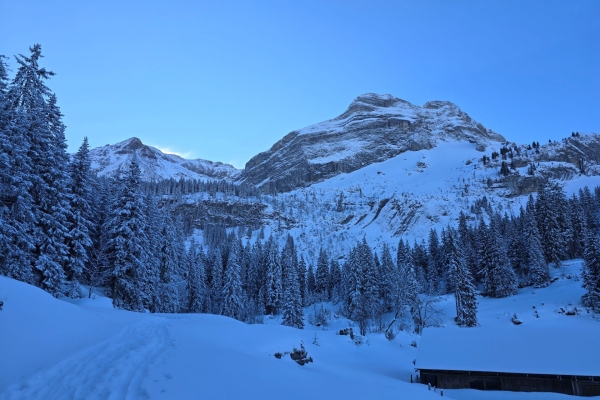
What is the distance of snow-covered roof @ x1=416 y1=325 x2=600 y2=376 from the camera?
23422 millimetres

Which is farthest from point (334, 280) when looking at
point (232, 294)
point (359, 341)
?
point (359, 341)

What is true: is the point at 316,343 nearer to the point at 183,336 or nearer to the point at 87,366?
the point at 183,336

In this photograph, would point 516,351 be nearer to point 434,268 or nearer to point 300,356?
point 300,356

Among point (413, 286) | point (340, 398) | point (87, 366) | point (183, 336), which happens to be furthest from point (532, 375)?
point (413, 286)

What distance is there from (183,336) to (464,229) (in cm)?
8310

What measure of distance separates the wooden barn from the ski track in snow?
21.6m

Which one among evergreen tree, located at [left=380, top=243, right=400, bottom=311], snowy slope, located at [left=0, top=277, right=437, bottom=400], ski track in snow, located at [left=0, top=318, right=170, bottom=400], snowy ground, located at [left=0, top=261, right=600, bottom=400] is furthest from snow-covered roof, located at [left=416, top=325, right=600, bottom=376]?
evergreen tree, located at [left=380, top=243, right=400, bottom=311]

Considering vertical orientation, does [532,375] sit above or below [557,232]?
below

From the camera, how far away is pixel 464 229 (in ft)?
286

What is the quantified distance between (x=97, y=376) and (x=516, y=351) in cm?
2744

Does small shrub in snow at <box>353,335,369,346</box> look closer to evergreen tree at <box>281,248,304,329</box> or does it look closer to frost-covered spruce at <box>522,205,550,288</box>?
evergreen tree at <box>281,248,304,329</box>

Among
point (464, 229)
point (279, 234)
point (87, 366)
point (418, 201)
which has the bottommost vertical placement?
point (87, 366)

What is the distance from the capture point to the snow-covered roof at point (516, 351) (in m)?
23.4

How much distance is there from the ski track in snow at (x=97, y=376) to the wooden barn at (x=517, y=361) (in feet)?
71.0
